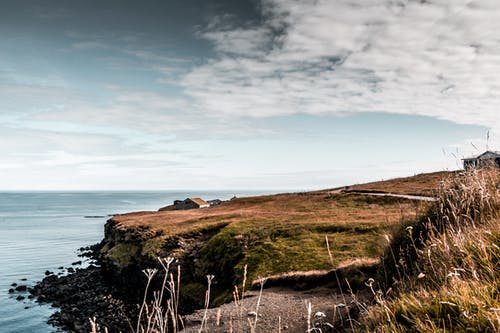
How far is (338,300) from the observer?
15.2m

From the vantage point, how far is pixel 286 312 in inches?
600

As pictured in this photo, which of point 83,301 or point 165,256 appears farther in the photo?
point 83,301

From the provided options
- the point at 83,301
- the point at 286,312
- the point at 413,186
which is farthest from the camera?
the point at 413,186

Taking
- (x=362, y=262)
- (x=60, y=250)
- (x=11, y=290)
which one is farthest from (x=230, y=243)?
(x=60, y=250)

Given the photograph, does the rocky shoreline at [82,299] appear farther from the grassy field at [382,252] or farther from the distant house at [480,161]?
the distant house at [480,161]

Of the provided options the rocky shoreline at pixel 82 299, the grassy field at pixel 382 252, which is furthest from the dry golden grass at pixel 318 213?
the rocky shoreline at pixel 82 299

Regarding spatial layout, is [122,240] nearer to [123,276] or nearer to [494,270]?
[123,276]

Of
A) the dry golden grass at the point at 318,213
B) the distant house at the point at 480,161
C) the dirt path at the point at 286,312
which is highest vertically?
the distant house at the point at 480,161

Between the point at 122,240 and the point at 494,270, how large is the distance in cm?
5976

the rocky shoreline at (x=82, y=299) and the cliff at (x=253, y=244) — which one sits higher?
the cliff at (x=253, y=244)

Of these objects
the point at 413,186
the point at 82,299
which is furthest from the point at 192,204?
the point at 413,186

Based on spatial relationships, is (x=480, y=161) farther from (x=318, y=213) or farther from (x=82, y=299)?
(x=82, y=299)

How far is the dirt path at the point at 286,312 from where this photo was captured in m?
13.1

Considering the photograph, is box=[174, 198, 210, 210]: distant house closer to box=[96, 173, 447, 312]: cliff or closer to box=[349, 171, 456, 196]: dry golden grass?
box=[96, 173, 447, 312]: cliff
